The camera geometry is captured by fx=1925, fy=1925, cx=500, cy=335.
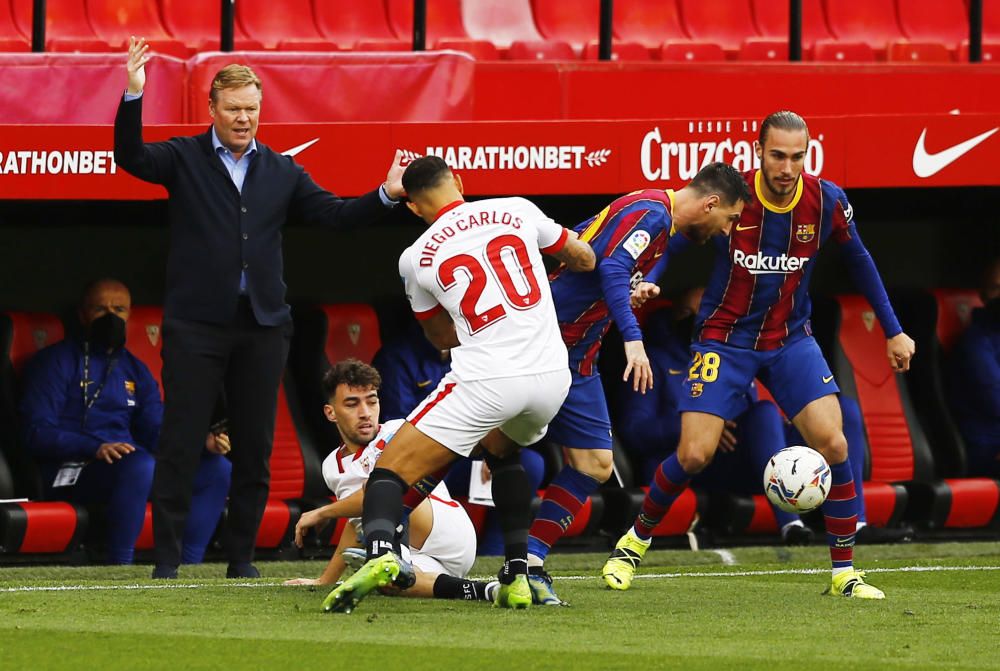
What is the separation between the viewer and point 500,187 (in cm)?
878

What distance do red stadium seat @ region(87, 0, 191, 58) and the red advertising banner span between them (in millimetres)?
2895

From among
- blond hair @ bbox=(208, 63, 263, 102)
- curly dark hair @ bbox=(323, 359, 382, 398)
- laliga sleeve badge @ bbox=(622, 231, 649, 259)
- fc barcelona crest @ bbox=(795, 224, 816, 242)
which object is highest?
blond hair @ bbox=(208, 63, 263, 102)

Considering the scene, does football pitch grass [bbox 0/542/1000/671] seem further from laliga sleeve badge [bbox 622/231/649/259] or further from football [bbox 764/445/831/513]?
laliga sleeve badge [bbox 622/231/649/259]

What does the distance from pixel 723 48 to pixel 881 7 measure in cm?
143

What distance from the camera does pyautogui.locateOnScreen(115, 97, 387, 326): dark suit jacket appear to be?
717cm

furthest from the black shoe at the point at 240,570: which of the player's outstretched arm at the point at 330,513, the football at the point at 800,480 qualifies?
the football at the point at 800,480

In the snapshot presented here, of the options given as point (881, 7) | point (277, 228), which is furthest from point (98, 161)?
point (881, 7)

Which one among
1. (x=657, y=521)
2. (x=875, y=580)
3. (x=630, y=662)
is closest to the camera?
(x=630, y=662)

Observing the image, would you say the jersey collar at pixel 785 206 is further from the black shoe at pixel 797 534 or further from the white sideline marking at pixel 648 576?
the black shoe at pixel 797 534

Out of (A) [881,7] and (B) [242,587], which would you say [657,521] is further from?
(A) [881,7]

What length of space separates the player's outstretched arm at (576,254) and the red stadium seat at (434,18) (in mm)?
5771

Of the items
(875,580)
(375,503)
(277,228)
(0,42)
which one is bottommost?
(875,580)

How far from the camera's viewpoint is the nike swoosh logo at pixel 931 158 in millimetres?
9133

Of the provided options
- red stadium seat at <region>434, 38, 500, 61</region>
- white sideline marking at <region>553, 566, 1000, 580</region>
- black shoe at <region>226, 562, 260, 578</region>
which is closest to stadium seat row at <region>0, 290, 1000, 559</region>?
white sideline marking at <region>553, 566, 1000, 580</region>
